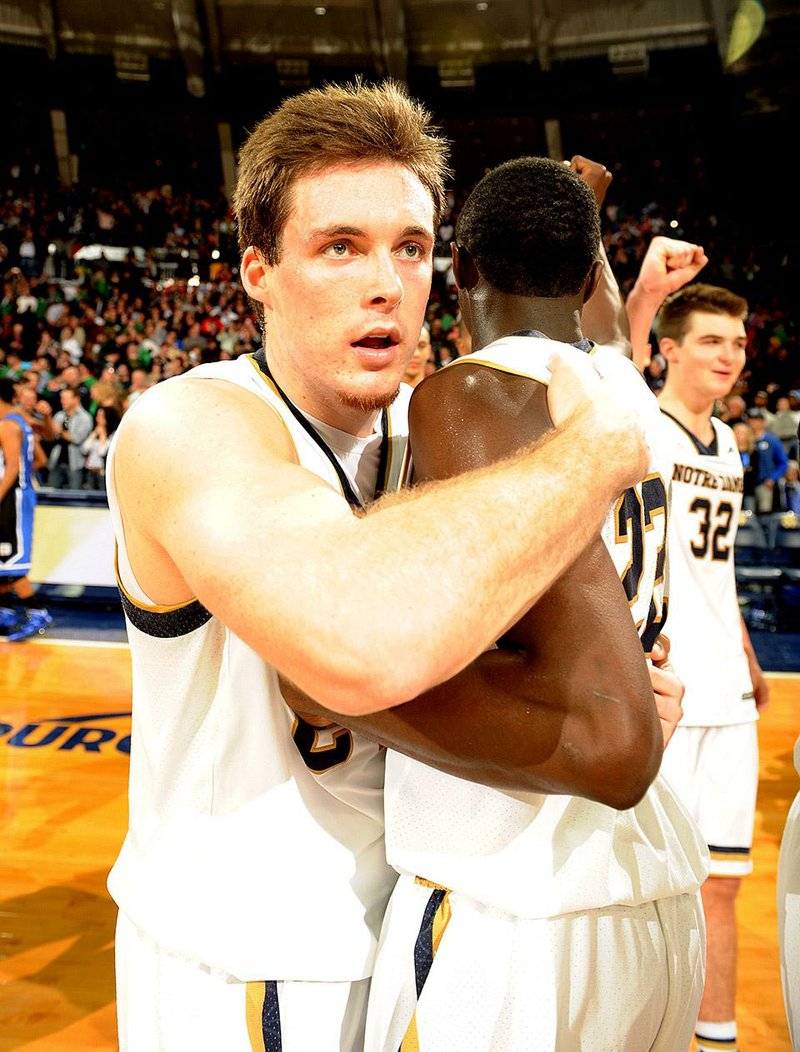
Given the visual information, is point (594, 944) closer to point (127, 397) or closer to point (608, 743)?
point (608, 743)

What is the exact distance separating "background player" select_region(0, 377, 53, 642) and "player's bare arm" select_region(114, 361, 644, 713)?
24.6ft

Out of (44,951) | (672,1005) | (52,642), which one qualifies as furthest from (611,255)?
(672,1005)

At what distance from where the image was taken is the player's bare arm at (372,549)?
0.99 m

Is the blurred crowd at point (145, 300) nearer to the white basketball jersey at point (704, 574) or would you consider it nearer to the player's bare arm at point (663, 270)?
the white basketball jersey at point (704, 574)

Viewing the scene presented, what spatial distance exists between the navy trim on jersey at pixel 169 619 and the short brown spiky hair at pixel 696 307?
279 cm

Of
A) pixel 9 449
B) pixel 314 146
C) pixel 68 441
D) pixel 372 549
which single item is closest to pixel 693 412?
pixel 314 146

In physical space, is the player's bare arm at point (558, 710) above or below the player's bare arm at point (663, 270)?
below

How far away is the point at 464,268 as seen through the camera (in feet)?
5.32

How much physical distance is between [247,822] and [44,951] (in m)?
2.47

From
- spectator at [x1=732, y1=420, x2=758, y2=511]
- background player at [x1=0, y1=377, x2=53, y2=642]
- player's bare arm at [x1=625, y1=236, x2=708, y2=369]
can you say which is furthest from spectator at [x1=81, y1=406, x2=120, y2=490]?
player's bare arm at [x1=625, y1=236, x2=708, y2=369]

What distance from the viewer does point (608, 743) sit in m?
1.17

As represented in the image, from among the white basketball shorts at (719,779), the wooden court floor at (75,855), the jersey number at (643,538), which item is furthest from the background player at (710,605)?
the jersey number at (643,538)

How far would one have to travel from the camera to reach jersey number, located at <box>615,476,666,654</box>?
1.52m

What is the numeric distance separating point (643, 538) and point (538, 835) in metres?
0.47
